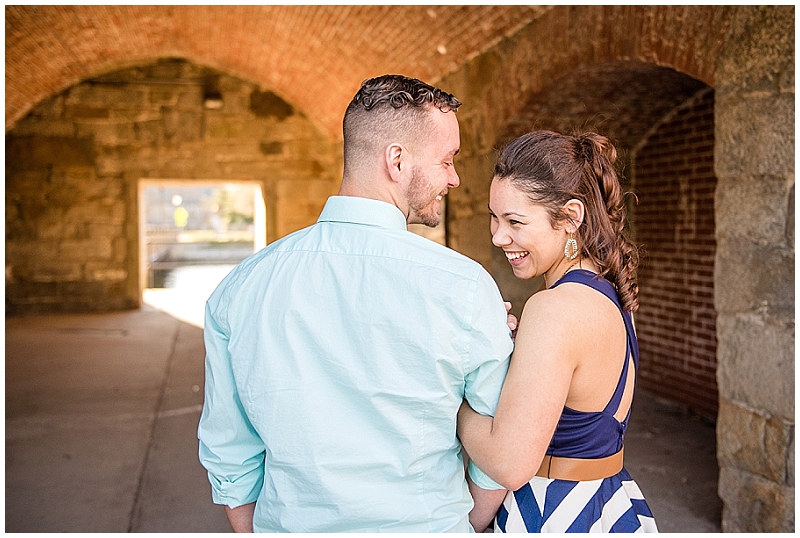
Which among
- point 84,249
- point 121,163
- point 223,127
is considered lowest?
point 84,249

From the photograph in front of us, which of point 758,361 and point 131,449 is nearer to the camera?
point 758,361

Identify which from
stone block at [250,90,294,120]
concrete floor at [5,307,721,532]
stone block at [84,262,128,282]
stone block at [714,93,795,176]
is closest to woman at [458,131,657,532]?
stone block at [714,93,795,176]

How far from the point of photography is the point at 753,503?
2.84m

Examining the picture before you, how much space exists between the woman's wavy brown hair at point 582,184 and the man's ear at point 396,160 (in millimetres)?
310

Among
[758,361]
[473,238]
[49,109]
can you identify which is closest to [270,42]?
[49,109]

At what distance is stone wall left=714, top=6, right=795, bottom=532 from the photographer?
2566 millimetres

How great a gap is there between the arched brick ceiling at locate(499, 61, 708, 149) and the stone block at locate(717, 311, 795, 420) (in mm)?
1364

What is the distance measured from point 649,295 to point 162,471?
12.7 ft

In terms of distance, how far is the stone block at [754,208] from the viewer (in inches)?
102

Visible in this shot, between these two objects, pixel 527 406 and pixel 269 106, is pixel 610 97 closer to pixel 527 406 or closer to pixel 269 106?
pixel 527 406

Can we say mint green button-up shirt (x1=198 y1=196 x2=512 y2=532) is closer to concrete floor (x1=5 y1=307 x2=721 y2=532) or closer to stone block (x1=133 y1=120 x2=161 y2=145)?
concrete floor (x1=5 y1=307 x2=721 y2=532)

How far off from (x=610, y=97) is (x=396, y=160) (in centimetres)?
353

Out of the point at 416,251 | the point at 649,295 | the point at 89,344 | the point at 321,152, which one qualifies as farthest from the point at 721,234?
the point at 321,152

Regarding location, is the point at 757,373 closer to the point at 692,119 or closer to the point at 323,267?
the point at 323,267
